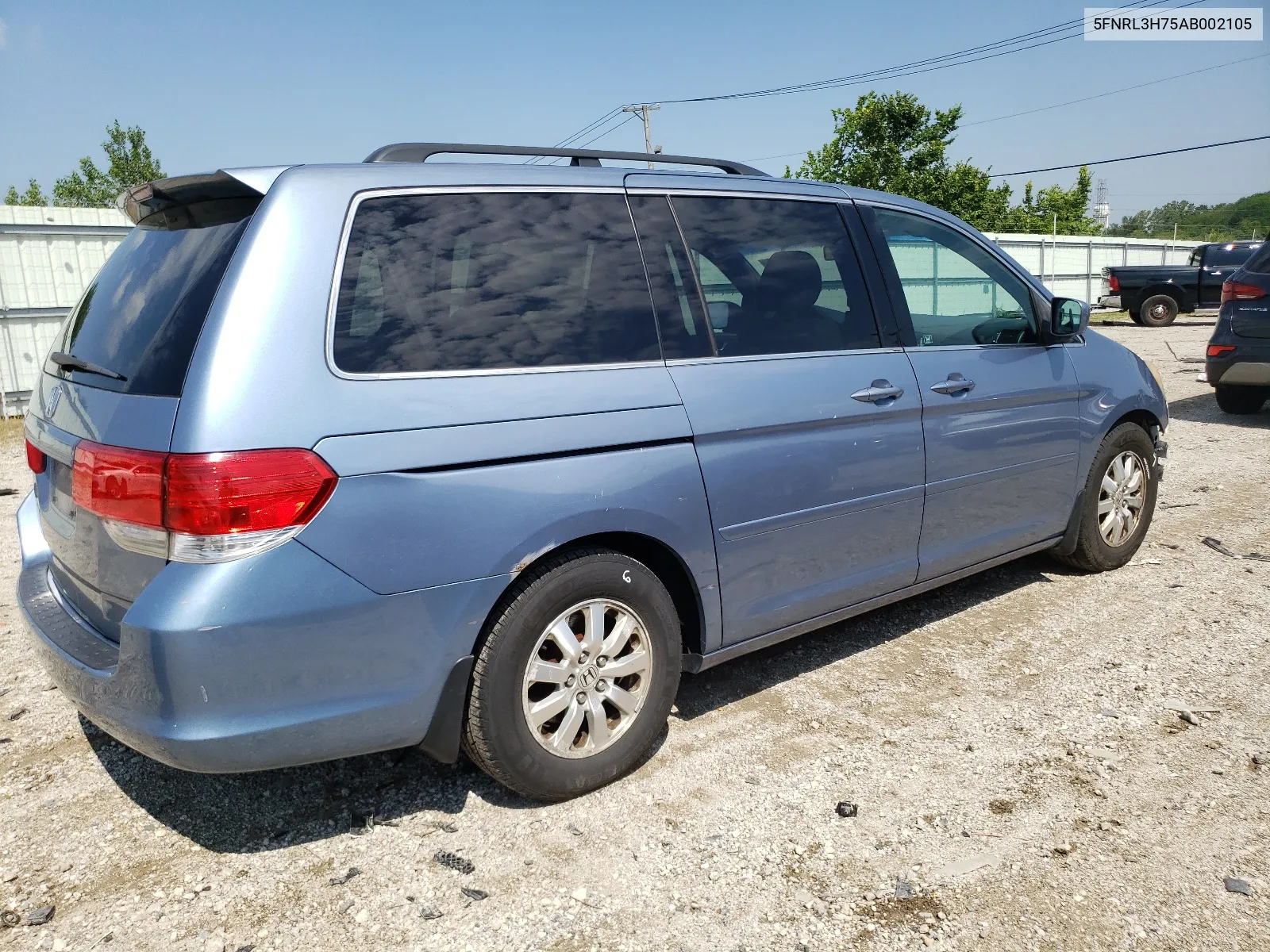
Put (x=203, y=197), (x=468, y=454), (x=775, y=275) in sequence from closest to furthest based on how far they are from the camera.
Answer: (x=468, y=454) < (x=203, y=197) < (x=775, y=275)

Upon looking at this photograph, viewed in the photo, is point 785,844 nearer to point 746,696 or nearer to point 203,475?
point 746,696

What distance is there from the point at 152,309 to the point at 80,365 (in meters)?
0.35

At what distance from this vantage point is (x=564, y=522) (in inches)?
108

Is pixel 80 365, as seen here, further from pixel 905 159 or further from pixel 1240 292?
pixel 905 159

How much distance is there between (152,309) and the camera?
266cm

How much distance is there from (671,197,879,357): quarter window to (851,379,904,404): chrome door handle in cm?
17

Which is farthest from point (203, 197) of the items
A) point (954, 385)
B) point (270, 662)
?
point (954, 385)

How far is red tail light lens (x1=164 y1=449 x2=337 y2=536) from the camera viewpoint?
2283mm

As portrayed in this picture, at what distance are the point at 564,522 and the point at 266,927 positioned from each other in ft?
4.25

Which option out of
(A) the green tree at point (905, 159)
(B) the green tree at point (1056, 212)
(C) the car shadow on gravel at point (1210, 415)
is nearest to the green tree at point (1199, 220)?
(B) the green tree at point (1056, 212)

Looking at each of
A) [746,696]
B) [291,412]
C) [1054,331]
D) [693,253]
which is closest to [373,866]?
[291,412]

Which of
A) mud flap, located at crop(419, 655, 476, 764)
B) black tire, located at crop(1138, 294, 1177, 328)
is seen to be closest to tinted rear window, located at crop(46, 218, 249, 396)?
mud flap, located at crop(419, 655, 476, 764)

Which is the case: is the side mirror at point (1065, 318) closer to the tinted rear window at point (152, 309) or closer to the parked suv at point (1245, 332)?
A: the tinted rear window at point (152, 309)

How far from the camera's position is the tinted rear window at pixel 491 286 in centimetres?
258
